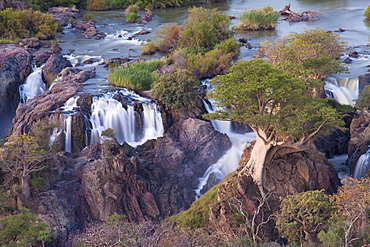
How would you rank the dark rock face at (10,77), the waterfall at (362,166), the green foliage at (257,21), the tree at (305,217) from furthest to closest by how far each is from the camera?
the green foliage at (257,21), the dark rock face at (10,77), the waterfall at (362,166), the tree at (305,217)

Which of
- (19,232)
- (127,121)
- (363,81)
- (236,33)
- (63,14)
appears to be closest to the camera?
(19,232)

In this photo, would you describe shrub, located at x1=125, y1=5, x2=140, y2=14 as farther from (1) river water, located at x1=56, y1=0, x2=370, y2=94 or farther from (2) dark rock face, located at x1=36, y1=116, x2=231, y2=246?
(2) dark rock face, located at x1=36, y1=116, x2=231, y2=246

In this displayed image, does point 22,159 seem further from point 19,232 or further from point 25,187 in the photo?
point 19,232

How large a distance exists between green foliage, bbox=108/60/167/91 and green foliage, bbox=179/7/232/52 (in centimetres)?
806

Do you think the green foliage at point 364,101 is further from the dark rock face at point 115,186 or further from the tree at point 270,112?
the dark rock face at point 115,186

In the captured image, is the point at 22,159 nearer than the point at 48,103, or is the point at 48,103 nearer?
the point at 22,159

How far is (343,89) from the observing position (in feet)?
122

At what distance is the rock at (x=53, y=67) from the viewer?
37469 mm

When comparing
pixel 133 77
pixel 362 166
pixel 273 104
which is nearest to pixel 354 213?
pixel 273 104

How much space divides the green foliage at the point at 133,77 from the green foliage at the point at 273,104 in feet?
38.0

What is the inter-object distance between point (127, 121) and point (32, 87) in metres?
10.2

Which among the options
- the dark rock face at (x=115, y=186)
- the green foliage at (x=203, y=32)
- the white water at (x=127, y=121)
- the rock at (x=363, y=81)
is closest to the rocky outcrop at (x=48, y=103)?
the white water at (x=127, y=121)

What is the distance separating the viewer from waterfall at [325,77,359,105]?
3634 cm

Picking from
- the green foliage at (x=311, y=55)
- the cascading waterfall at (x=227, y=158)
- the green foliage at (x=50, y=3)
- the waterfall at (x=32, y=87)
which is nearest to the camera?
the cascading waterfall at (x=227, y=158)
